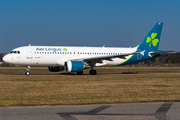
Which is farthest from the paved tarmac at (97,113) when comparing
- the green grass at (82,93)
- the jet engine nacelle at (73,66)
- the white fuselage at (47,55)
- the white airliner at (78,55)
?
the white fuselage at (47,55)

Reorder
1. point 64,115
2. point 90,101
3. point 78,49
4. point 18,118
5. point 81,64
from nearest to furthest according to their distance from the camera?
point 18,118 < point 64,115 < point 90,101 < point 81,64 < point 78,49

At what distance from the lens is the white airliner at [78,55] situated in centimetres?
2975

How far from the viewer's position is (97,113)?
8.71 m

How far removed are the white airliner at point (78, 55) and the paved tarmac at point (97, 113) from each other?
19.1m

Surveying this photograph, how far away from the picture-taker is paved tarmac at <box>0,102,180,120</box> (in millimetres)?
7984

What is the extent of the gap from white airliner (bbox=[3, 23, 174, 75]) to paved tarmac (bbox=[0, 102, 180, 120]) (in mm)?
19080

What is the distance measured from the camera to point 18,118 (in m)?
7.84

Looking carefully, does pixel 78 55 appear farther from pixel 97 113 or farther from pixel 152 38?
pixel 97 113

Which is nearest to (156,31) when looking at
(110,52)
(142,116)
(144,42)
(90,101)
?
(144,42)

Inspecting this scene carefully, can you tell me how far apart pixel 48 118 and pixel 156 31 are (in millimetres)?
30977

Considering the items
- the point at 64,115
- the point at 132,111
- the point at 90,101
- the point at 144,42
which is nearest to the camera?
the point at 64,115

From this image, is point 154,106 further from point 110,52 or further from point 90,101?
point 110,52

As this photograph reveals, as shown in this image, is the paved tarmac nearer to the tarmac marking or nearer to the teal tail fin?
the tarmac marking

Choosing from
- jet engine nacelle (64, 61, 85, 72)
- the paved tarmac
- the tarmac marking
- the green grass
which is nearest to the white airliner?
jet engine nacelle (64, 61, 85, 72)
